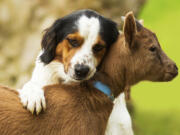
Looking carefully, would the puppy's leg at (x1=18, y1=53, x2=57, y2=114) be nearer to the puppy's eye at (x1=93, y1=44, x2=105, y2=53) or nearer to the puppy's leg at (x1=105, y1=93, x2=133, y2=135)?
the puppy's eye at (x1=93, y1=44, x2=105, y2=53)

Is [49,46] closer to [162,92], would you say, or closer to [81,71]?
[81,71]

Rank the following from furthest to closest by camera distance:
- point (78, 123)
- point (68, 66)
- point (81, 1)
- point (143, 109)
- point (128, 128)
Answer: point (143, 109) → point (81, 1) → point (128, 128) → point (68, 66) → point (78, 123)

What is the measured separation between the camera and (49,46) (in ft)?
14.2

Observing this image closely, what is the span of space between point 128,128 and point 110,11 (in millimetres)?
3791

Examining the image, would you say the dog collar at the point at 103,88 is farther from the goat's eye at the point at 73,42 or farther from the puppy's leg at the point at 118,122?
the puppy's leg at the point at 118,122

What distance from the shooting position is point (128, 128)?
4.59 metres

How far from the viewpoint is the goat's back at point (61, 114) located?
12.0 ft

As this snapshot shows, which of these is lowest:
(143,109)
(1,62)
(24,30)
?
(143,109)

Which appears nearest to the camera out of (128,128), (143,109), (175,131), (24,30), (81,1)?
(128,128)

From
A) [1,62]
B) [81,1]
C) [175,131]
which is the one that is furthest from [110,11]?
[175,131]

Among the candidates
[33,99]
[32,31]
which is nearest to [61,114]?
[33,99]

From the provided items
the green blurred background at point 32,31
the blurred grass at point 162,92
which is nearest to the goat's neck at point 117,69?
the green blurred background at point 32,31

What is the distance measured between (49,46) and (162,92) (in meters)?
7.49

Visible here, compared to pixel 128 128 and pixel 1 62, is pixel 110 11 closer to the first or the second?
pixel 1 62
